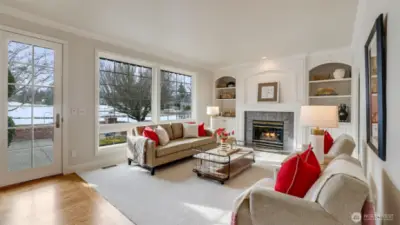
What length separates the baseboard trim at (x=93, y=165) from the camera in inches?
139

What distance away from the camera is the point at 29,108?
3.13 meters

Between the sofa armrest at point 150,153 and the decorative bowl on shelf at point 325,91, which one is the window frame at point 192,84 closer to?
the sofa armrest at point 150,153

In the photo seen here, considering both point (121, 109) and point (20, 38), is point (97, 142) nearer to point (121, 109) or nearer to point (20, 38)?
point (121, 109)

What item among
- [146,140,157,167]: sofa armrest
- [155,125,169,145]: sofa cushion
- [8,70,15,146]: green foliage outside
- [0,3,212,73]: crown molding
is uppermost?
[0,3,212,73]: crown molding

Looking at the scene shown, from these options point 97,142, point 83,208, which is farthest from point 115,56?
point 83,208

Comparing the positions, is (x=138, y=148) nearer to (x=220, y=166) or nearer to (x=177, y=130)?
(x=177, y=130)

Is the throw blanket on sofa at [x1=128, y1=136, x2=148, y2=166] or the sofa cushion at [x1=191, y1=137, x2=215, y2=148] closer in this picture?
the throw blanket on sofa at [x1=128, y1=136, x2=148, y2=166]

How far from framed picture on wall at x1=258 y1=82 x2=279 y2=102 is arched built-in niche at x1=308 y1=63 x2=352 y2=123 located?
0.81m

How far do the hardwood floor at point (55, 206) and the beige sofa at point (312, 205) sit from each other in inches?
53.5

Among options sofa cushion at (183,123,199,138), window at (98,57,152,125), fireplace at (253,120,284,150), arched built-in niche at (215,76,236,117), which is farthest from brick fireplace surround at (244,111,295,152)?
window at (98,57,152,125)

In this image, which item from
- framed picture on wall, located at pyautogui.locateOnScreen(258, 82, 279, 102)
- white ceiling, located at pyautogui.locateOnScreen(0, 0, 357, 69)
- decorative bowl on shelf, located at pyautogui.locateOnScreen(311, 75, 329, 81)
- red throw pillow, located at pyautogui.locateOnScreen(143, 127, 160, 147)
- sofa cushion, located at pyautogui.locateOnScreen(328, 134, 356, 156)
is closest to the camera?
sofa cushion, located at pyautogui.locateOnScreen(328, 134, 356, 156)

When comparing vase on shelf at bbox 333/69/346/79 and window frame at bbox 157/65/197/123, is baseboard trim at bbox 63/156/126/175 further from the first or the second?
vase on shelf at bbox 333/69/346/79

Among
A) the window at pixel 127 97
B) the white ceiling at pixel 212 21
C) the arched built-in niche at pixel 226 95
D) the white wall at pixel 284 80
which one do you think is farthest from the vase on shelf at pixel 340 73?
the window at pixel 127 97

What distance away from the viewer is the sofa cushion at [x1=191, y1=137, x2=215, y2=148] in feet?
14.6
